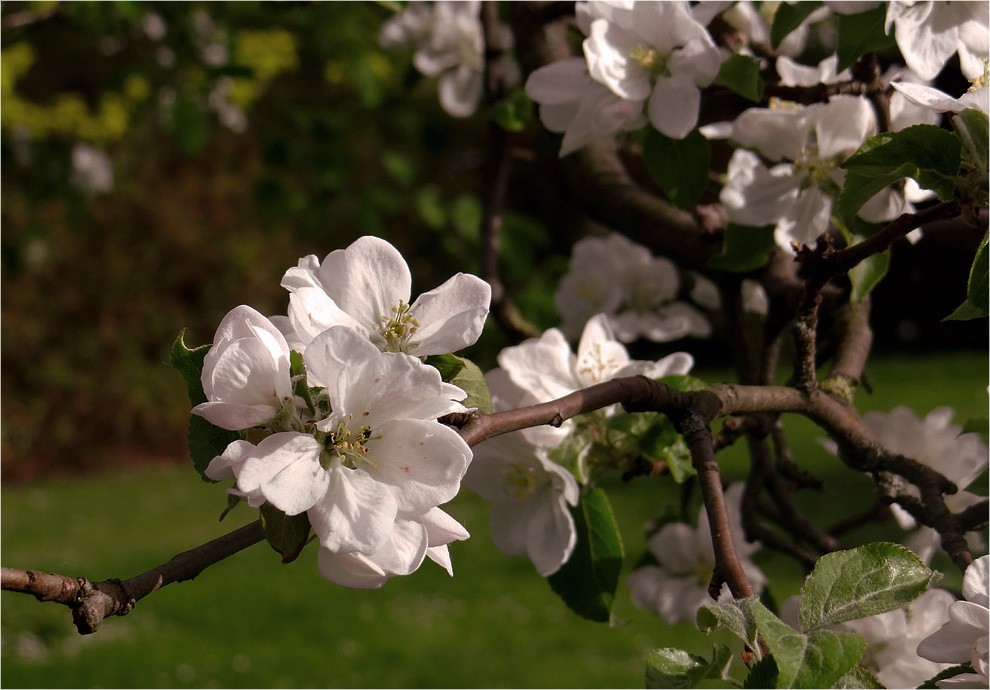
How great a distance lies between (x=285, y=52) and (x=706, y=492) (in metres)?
6.22

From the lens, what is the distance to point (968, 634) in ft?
2.51

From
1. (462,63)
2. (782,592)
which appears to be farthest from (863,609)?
(782,592)

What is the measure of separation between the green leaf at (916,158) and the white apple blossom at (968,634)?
0.29m

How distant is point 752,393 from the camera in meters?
0.97

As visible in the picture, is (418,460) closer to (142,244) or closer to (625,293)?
(625,293)

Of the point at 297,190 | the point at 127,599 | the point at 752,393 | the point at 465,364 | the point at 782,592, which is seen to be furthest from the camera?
the point at 782,592

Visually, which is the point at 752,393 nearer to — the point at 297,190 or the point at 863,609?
the point at 863,609

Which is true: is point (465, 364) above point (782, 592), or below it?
above

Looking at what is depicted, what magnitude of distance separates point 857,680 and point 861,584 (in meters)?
0.06

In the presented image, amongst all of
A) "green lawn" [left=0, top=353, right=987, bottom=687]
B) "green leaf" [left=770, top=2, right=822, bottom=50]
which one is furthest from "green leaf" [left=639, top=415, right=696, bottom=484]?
"green lawn" [left=0, top=353, right=987, bottom=687]

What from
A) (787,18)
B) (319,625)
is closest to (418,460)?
(787,18)

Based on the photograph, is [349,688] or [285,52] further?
[285,52]

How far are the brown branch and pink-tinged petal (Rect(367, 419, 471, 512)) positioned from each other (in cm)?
10

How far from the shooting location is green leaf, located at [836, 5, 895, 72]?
3.68 feet
